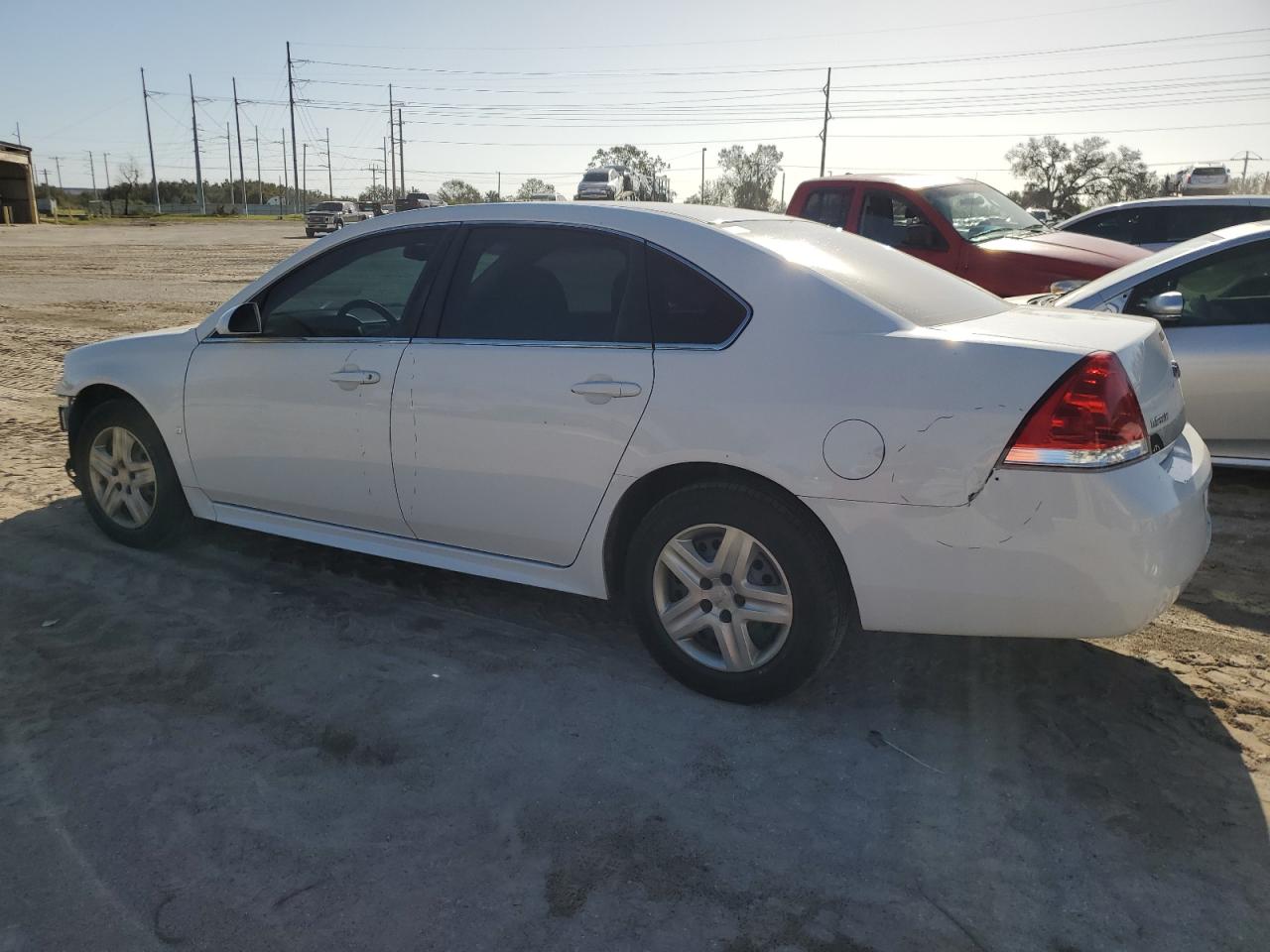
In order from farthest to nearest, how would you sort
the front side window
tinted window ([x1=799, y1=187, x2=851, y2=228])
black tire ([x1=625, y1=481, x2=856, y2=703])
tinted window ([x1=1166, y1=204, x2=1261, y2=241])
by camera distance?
tinted window ([x1=1166, y1=204, x2=1261, y2=241]), tinted window ([x1=799, y1=187, x2=851, y2=228]), the front side window, black tire ([x1=625, y1=481, x2=856, y2=703])

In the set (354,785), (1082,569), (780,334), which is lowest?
(354,785)

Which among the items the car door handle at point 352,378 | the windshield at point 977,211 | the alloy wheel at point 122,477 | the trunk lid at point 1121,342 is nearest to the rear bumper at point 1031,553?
the trunk lid at point 1121,342

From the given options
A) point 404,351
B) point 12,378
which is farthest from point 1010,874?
point 12,378

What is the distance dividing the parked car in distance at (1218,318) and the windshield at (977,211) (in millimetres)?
3660

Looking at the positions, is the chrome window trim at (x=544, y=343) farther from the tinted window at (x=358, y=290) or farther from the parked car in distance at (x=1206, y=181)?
the parked car in distance at (x=1206, y=181)

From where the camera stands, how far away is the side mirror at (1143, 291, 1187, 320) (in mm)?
5484

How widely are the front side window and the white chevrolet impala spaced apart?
8.43 ft

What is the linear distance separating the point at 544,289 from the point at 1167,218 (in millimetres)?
9857

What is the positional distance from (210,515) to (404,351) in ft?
4.87

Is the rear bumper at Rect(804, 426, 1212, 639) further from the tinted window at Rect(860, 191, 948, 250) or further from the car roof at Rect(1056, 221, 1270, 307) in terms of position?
the tinted window at Rect(860, 191, 948, 250)

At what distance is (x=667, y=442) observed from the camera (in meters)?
3.35

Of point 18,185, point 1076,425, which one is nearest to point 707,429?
point 1076,425

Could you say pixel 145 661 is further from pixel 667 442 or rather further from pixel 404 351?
pixel 667 442

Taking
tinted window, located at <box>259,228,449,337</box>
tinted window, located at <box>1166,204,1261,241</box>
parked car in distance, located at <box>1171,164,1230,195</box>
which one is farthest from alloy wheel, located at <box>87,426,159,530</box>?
parked car in distance, located at <box>1171,164,1230,195</box>
